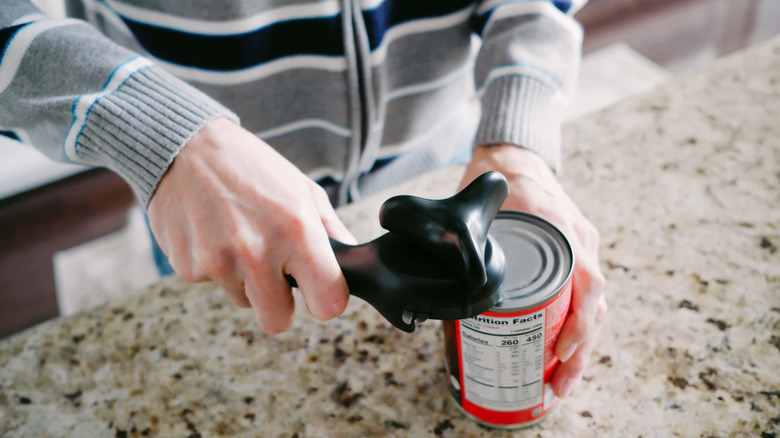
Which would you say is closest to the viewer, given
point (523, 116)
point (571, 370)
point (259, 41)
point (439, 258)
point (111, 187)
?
point (439, 258)

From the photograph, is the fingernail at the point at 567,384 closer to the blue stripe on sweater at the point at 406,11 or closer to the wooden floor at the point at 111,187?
the blue stripe on sweater at the point at 406,11

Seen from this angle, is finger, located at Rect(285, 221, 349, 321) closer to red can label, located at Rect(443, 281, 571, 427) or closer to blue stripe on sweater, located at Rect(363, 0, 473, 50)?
red can label, located at Rect(443, 281, 571, 427)

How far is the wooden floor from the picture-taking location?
6.52 feet

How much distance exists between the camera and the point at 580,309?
21.3 inches

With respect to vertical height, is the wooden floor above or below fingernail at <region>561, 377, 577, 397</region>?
below

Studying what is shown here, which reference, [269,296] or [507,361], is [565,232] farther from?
[269,296]

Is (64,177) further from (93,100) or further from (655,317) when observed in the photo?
(655,317)

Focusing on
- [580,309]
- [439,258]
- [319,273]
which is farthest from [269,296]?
[580,309]

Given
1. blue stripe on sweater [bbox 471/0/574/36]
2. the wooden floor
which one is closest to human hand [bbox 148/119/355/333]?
blue stripe on sweater [bbox 471/0/574/36]

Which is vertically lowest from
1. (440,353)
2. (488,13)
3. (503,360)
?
(440,353)

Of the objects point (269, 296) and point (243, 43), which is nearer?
point (269, 296)

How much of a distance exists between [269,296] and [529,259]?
240mm

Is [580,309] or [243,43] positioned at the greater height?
[243,43]

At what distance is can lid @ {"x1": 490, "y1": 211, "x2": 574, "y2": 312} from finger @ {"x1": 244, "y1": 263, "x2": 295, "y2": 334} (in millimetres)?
203
